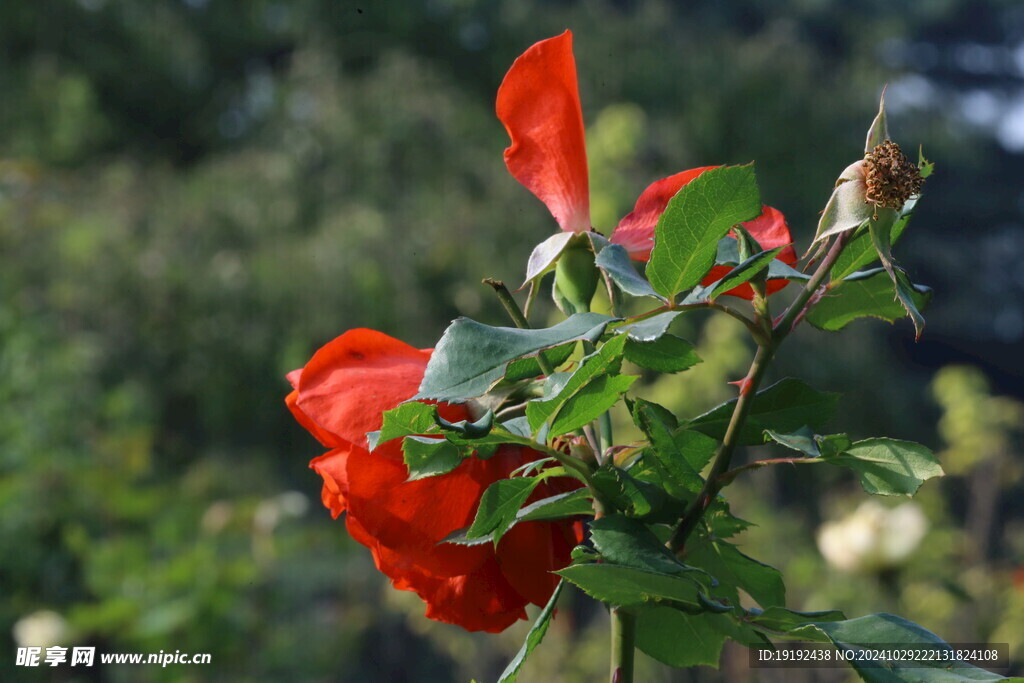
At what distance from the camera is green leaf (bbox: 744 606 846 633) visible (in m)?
0.21

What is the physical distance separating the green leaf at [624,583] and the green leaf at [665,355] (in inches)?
1.9

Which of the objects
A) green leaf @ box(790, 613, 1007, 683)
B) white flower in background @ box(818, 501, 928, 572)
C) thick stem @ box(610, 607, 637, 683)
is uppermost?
green leaf @ box(790, 613, 1007, 683)

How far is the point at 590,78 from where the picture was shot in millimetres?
3625

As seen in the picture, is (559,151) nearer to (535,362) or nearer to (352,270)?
(535,362)

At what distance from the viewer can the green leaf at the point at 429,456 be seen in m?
0.19

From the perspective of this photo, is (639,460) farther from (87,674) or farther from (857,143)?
(857,143)

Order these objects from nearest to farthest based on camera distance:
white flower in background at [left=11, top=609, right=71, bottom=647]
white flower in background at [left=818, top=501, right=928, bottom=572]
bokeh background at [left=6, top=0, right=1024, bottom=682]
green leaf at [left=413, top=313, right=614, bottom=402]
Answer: green leaf at [left=413, top=313, right=614, bottom=402] < white flower in background at [left=818, top=501, right=928, bottom=572] < white flower in background at [left=11, top=609, right=71, bottom=647] < bokeh background at [left=6, top=0, right=1024, bottom=682]

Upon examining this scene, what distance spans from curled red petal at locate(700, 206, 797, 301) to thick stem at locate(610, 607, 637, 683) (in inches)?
2.9

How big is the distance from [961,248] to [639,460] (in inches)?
207

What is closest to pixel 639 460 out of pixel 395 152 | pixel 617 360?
pixel 617 360

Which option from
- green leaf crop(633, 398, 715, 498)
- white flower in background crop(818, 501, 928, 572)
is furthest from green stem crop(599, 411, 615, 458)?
white flower in background crop(818, 501, 928, 572)

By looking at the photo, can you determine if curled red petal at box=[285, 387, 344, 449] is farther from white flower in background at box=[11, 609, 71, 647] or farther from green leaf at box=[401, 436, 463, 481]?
white flower in background at box=[11, 609, 71, 647]

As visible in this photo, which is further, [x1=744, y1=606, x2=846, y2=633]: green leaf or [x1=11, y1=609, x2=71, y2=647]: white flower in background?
[x1=11, y1=609, x2=71, y2=647]: white flower in background

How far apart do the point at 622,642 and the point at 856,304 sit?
0.09 metres
